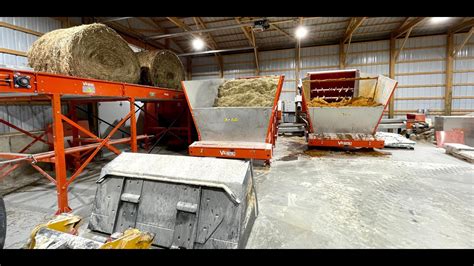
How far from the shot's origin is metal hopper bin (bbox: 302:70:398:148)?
555 centimetres

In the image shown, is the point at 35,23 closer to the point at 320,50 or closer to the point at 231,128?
the point at 231,128

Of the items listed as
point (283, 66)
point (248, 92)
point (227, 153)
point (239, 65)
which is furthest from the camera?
point (239, 65)

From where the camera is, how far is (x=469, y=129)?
22.5 ft

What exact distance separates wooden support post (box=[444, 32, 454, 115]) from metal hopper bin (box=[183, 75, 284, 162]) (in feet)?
38.1

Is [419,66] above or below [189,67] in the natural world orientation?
below

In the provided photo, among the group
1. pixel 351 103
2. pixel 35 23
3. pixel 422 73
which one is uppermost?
pixel 35 23

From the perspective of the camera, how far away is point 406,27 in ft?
33.4

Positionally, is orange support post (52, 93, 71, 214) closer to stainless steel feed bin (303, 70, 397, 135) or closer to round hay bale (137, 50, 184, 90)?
round hay bale (137, 50, 184, 90)

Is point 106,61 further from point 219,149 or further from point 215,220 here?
point 215,220

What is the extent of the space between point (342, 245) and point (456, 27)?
46.0ft

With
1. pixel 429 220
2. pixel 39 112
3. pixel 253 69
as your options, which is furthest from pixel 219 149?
pixel 253 69

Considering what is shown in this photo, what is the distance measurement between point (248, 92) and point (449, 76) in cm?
1207

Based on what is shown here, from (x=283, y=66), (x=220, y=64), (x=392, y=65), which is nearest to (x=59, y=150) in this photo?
(x=220, y=64)

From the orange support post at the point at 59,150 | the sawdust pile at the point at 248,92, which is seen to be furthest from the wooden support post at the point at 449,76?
the orange support post at the point at 59,150
